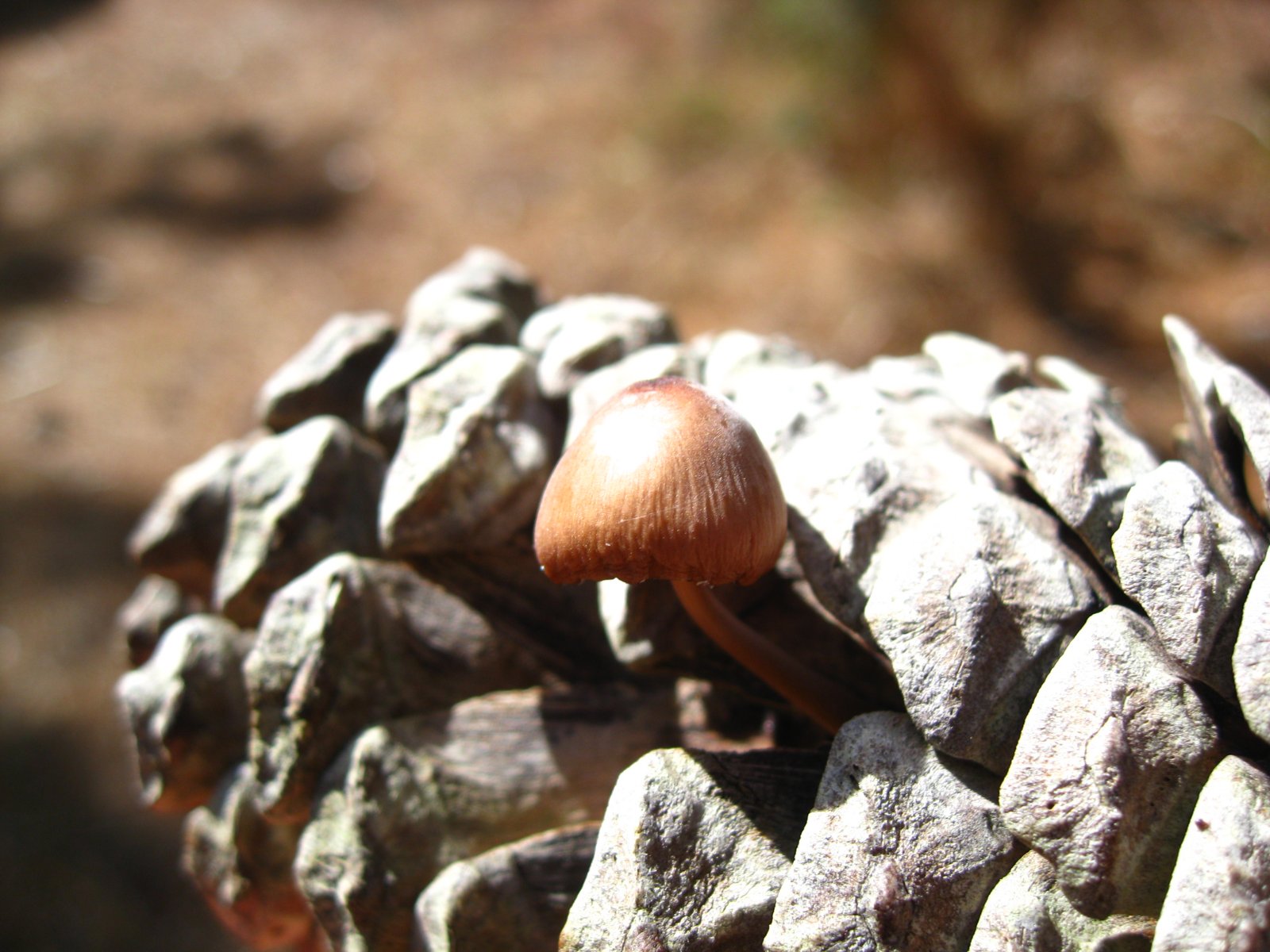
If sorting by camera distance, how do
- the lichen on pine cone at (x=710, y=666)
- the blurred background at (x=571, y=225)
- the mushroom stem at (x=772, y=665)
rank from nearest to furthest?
1. the lichen on pine cone at (x=710, y=666)
2. the mushroom stem at (x=772, y=665)
3. the blurred background at (x=571, y=225)

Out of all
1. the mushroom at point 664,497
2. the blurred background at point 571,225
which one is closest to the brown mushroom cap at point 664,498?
the mushroom at point 664,497

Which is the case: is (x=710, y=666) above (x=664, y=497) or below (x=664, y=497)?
below

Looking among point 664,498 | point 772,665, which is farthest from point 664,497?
point 772,665

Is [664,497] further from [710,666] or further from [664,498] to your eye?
[710,666]

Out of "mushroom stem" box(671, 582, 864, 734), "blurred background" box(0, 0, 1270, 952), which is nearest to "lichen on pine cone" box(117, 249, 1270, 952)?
"mushroom stem" box(671, 582, 864, 734)

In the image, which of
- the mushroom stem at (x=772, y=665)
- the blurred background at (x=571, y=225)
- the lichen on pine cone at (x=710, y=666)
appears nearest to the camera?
the lichen on pine cone at (x=710, y=666)

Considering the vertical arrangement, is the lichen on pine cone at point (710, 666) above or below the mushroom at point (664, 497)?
below

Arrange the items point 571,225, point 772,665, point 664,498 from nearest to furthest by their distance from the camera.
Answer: point 664,498 → point 772,665 → point 571,225

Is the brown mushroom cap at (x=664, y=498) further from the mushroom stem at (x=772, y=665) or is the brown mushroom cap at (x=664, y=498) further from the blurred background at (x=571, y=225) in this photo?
the blurred background at (x=571, y=225)
